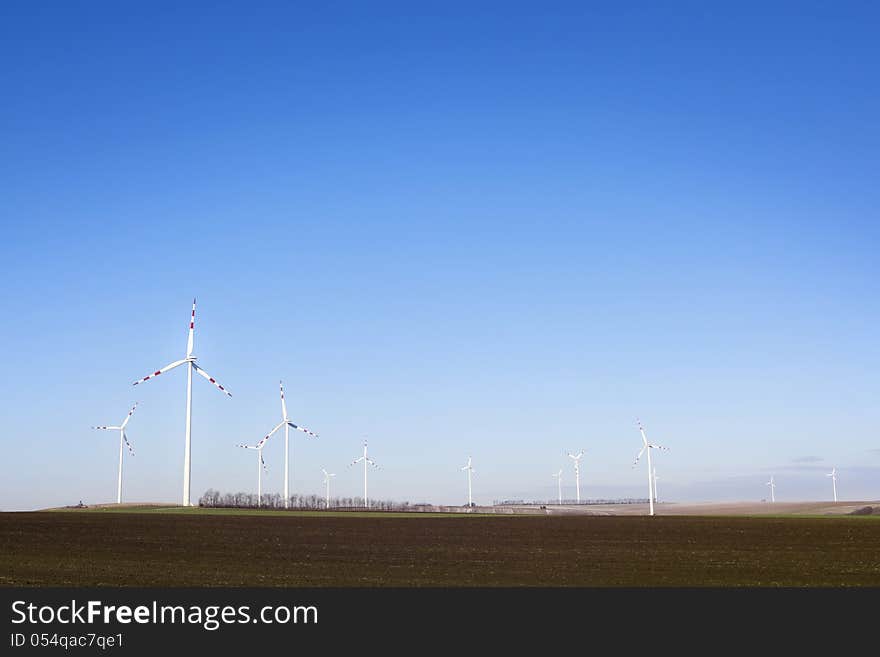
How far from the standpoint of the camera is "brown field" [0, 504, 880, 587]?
110 ft

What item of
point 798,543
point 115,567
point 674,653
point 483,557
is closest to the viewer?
point 674,653

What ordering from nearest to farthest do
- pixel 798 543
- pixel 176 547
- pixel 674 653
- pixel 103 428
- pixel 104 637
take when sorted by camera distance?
pixel 674 653 → pixel 104 637 → pixel 176 547 → pixel 798 543 → pixel 103 428

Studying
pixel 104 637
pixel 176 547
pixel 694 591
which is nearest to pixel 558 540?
pixel 176 547

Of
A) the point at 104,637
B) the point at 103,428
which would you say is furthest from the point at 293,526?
the point at 103,428

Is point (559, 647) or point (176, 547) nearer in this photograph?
point (559, 647)

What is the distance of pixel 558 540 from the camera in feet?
200

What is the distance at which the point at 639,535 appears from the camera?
66.8 m

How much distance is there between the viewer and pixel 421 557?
44781 mm

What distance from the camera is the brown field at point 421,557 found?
110ft

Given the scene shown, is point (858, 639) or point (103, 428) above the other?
point (103, 428)

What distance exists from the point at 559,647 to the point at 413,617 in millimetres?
4517

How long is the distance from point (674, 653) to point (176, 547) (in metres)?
36.5

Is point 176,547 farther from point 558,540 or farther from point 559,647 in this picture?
point 559,647

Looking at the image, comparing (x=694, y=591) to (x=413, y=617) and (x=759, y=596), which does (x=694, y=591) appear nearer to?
(x=759, y=596)
